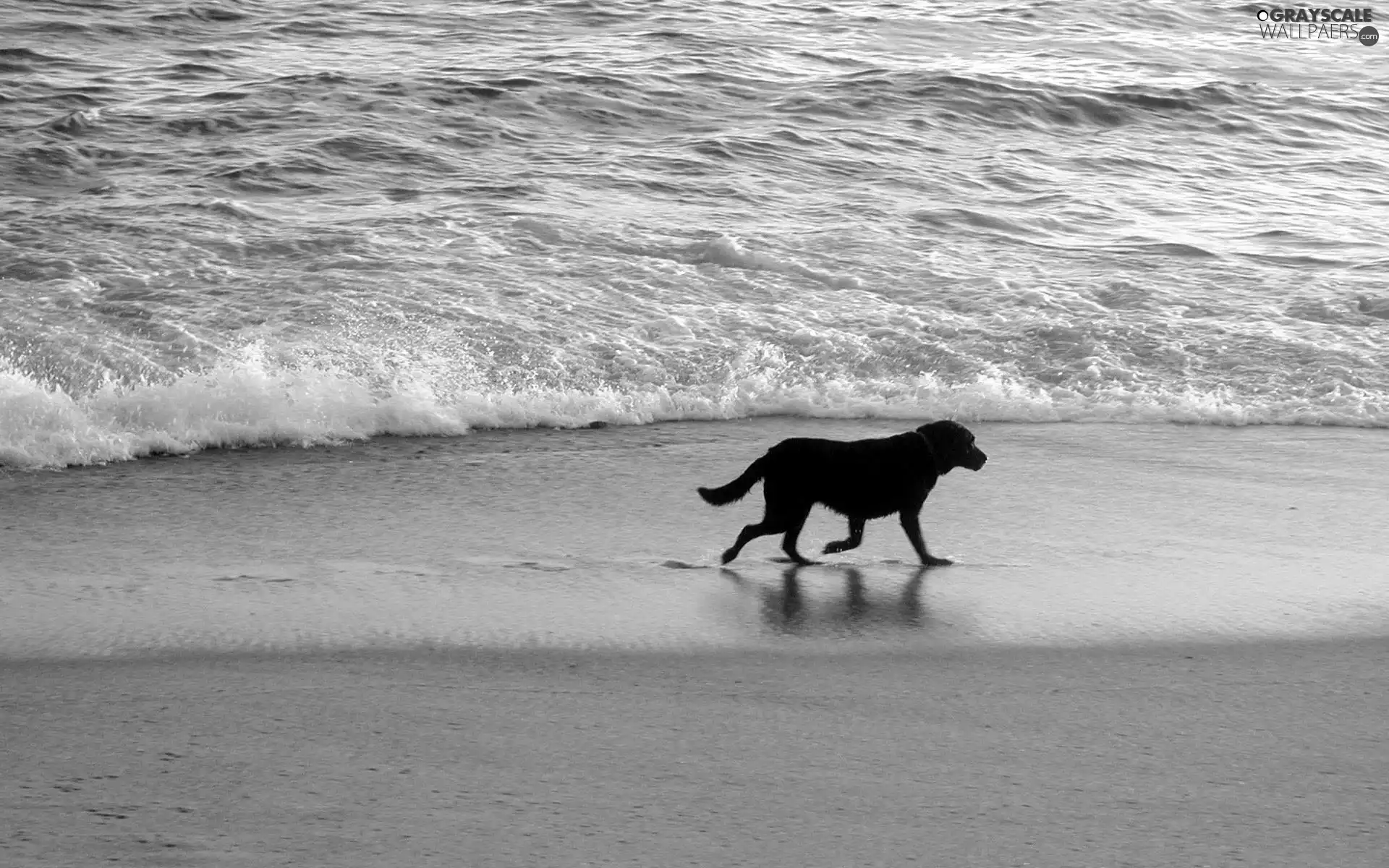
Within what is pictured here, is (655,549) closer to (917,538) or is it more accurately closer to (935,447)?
(917,538)

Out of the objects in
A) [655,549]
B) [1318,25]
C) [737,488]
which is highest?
[1318,25]

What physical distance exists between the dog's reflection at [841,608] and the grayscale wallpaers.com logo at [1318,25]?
19.7 metres

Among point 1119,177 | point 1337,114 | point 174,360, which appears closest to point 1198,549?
point 174,360

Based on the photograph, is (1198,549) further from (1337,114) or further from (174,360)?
(1337,114)

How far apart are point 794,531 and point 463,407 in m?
3.07

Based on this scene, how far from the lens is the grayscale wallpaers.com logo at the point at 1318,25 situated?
23.0 metres

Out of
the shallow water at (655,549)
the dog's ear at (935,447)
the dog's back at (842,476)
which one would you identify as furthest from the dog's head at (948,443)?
the shallow water at (655,549)

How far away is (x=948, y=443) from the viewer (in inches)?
254

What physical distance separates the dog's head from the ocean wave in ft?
7.75

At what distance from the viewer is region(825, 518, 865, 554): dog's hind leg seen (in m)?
6.27

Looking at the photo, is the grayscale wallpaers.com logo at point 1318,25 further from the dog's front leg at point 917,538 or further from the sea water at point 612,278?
the dog's front leg at point 917,538

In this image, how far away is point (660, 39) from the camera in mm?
19391

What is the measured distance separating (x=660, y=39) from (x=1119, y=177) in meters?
6.73

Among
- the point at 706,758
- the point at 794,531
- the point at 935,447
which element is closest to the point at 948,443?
the point at 935,447
